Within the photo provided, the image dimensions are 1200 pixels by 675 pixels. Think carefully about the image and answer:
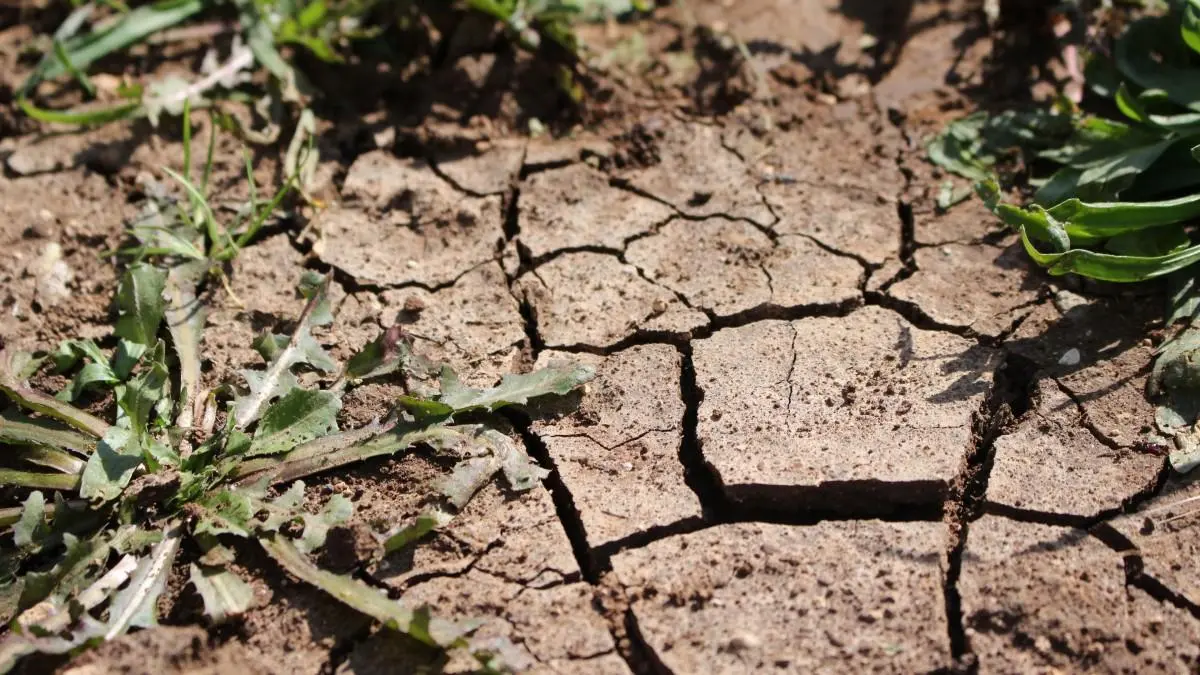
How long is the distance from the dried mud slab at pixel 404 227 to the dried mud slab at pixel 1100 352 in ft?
4.95

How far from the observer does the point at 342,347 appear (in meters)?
2.87

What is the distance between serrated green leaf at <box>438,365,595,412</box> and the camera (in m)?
2.57

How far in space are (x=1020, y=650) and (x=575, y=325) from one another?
135 cm

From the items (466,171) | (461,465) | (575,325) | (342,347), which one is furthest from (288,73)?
(461,465)

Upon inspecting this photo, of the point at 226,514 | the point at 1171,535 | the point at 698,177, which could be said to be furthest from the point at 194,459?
the point at 1171,535

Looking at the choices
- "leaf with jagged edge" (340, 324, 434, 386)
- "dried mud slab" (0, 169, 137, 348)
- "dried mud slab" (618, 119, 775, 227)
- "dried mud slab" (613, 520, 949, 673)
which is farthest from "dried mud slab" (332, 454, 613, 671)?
"dried mud slab" (618, 119, 775, 227)

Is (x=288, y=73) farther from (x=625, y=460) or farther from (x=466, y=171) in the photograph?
(x=625, y=460)

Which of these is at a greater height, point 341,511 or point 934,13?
point 934,13

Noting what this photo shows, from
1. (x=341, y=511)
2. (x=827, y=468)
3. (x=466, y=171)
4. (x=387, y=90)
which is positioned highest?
(x=387, y=90)

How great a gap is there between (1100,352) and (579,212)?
4.85 ft

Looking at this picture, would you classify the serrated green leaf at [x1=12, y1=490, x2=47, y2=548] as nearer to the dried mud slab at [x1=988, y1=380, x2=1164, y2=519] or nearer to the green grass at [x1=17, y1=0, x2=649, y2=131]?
the green grass at [x1=17, y1=0, x2=649, y2=131]

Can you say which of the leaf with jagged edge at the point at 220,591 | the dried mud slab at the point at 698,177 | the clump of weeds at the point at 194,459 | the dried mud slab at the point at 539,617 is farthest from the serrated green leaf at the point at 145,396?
the dried mud slab at the point at 698,177

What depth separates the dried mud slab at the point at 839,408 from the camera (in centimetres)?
239

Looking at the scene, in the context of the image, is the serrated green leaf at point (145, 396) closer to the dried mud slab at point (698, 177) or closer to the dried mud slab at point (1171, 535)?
the dried mud slab at point (698, 177)
